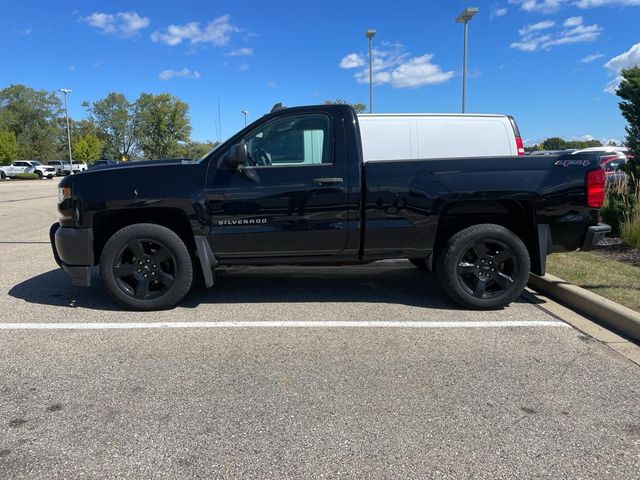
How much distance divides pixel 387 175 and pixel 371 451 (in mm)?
2791

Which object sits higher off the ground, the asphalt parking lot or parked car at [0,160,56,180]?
parked car at [0,160,56,180]

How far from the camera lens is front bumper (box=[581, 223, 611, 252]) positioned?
16.1ft

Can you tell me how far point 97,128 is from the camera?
9206 centimetres

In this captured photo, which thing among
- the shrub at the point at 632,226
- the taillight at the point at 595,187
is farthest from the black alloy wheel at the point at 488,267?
the shrub at the point at 632,226

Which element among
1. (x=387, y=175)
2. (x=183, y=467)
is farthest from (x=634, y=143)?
(x=183, y=467)

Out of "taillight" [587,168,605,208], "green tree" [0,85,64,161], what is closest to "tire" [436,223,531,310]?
"taillight" [587,168,605,208]

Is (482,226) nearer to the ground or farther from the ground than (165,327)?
farther from the ground

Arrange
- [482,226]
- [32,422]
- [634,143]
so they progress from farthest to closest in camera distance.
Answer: [634,143]
[482,226]
[32,422]

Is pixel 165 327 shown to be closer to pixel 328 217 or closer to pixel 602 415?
pixel 328 217

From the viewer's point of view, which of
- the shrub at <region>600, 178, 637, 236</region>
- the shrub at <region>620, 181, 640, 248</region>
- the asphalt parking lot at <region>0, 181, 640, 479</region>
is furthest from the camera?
the shrub at <region>600, 178, 637, 236</region>

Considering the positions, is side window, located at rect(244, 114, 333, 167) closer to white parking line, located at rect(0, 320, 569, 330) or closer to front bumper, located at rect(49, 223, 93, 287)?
white parking line, located at rect(0, 320, 569, 330)

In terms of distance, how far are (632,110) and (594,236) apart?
4.93 meters

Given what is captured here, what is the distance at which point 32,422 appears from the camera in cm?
297

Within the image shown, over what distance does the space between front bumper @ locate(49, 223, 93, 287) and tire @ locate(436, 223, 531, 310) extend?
3482mm
